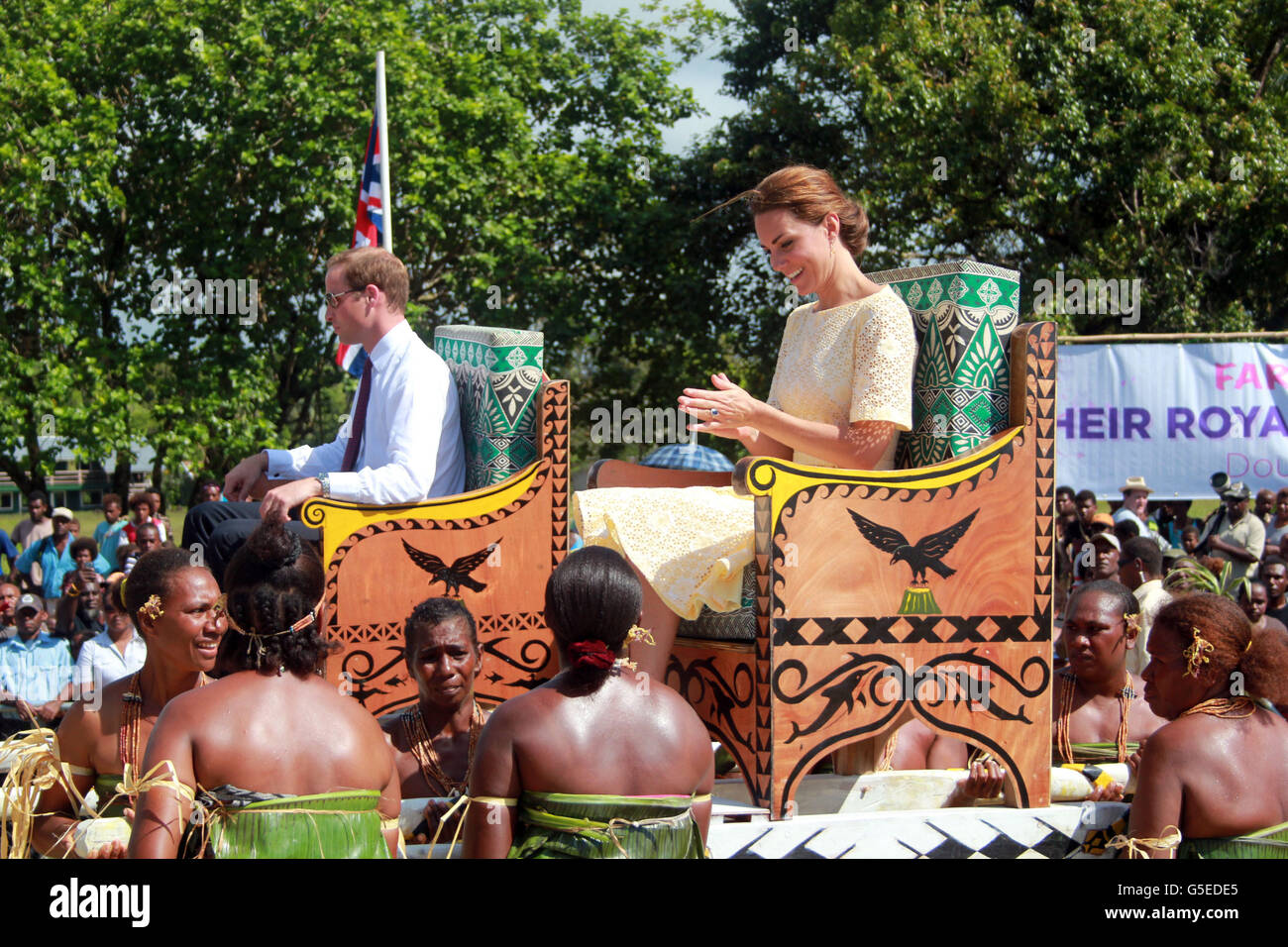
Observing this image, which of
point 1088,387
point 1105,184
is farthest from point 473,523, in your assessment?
point 1105,184

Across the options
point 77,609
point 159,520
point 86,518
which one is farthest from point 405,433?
point 86,518

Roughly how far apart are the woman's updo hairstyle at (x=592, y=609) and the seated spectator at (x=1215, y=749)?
1.15m

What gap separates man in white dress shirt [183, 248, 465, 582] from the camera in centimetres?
384

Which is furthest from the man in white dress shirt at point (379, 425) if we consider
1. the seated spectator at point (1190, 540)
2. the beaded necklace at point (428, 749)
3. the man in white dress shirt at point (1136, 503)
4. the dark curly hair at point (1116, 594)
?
the seated spectator at point (1190, 540)

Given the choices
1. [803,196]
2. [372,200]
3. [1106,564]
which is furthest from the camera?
[372,200]

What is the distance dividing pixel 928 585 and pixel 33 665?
5214mm

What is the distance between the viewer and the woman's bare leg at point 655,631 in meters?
3.52

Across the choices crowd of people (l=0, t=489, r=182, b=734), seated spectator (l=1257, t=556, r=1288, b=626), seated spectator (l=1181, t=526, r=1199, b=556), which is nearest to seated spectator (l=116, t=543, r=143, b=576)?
crowd of people (l=0, t=489, r=182, b=734)

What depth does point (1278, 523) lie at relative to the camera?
30.1ft

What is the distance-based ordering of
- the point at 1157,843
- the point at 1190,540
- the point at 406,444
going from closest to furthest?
the point at 1157,843 < the point at 406,444 < the point at 1190,540

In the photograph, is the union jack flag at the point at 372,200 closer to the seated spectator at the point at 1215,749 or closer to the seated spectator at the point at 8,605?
the seated spectator at the point at 8,605

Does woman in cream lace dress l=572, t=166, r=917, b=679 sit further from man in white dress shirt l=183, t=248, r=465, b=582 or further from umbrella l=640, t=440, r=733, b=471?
umbrella l=640, t=440, r=733, b=471

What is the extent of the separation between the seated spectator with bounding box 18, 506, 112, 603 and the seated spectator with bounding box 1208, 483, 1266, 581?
304 inches

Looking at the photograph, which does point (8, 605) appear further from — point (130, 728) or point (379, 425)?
point (130, 728)
